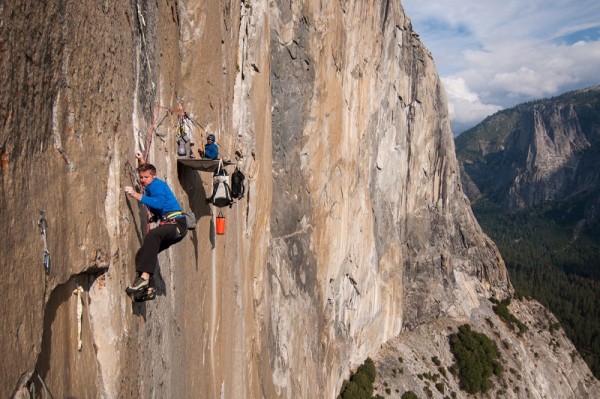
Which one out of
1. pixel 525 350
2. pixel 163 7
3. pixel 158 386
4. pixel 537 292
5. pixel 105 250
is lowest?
pixel 537 292

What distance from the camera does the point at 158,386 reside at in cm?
665

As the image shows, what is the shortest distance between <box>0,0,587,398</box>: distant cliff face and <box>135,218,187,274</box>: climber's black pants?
26 centimetres

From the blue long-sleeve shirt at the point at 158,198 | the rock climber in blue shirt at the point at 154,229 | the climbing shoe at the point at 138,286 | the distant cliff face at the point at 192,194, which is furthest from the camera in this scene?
the blue long-sleeve shirt at the point at 158,198

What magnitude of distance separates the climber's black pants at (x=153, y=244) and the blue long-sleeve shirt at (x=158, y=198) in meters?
0.24

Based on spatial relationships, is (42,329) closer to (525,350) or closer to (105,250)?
(105,250)

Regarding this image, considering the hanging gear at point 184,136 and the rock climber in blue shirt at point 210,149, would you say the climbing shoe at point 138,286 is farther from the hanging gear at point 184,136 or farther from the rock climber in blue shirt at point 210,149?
the rock climber in blue shirt at point 210,149

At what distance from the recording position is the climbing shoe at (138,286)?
17.8 ft

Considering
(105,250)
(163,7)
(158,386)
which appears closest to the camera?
(105,250)

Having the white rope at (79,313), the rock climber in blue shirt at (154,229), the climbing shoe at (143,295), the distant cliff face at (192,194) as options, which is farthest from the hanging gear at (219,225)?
the white rope at (79,313)

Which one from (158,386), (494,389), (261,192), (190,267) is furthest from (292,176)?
(494,389)

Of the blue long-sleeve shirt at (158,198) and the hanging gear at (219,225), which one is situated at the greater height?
the blue long-sleeve shirt at (158,198)

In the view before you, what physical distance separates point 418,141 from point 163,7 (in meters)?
38.6

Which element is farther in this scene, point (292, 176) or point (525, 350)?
point (525, 350)

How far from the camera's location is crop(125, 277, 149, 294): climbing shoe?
5418 millimetres
